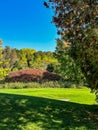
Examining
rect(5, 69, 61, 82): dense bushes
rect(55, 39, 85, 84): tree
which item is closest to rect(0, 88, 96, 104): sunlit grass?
rect(55, 39, 85, 84): tree

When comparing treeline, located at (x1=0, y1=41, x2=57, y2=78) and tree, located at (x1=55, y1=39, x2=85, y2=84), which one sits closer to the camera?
tree, located at (x1=55, y1=39, x2=85, y2=84)

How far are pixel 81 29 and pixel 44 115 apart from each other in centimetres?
374

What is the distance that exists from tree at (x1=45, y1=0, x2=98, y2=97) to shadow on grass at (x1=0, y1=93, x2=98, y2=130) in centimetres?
158

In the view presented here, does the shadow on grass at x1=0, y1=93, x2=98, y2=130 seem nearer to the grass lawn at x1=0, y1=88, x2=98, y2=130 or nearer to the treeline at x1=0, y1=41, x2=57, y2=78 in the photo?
the grass lawn at x1=0, y1=88, x2=98, y2=130

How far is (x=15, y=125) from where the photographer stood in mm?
11422

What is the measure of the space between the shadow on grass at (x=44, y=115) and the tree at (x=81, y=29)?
1577mm

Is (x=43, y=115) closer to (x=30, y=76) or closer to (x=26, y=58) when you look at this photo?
(x=30, y=76)

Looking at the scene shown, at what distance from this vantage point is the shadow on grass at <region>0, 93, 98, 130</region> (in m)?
11.7

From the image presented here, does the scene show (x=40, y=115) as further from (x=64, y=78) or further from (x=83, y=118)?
(x=64, y=78)

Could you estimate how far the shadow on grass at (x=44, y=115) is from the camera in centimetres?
1170

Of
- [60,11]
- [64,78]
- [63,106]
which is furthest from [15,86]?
[60,11]

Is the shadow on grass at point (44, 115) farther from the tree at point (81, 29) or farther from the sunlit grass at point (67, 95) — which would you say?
the sunlit grass at point (67, 95)

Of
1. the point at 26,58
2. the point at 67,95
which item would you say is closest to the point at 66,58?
the point at 67,95

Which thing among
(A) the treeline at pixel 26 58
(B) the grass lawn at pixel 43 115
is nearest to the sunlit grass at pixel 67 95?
(B) the grass lawn at pixel 43 115
